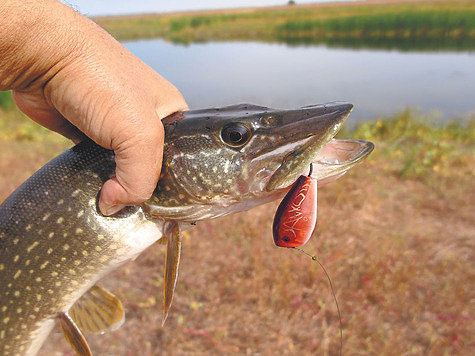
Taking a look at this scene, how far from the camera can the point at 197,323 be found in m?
2.89

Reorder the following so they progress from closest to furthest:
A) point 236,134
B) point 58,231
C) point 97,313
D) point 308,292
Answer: point 236,134 < point 58,231 < point 97,313 < point 308,292

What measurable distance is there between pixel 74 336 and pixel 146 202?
0.76 meters

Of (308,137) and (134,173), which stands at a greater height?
(308,137)

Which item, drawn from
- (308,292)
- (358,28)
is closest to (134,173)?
(308,292)

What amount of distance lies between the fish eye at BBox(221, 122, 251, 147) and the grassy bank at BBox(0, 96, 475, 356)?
A: 1180 millimetres

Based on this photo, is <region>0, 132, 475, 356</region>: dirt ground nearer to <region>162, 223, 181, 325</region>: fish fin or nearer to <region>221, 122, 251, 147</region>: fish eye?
<region>162, 223, 181, 325</region>: fish fin

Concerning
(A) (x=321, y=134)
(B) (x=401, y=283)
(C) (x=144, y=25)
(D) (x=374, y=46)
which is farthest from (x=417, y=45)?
(C) (x=144, y=25)

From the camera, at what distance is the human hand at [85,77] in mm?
1265

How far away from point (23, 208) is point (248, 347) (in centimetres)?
185

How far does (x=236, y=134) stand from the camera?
1514 mm

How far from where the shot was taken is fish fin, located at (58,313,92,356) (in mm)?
1739

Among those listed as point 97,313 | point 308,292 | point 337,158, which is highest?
point 337,158

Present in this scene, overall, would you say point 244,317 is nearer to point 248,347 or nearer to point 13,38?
point 248,347

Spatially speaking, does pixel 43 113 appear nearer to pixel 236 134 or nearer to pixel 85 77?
pixel 85 77
